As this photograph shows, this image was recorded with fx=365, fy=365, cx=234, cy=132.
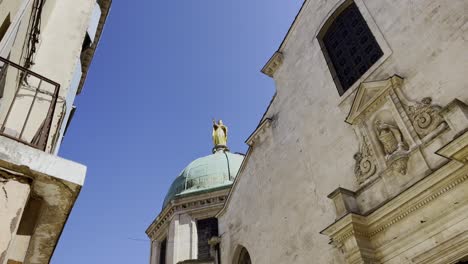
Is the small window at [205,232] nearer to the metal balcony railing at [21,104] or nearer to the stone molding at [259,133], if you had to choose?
the stone molding at [259,133]

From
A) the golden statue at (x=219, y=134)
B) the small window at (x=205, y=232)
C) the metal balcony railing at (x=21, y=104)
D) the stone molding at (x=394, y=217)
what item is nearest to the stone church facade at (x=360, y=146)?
the stone molding at (x=394, y=217)

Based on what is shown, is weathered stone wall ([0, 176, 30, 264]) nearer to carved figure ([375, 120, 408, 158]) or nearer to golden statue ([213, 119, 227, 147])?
carved figure ([375, 120, 408, 158])

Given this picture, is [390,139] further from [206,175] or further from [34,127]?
[206,175]

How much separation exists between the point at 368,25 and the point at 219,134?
48.7ft

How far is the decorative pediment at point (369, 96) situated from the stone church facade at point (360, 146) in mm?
23

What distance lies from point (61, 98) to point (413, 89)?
20.4 feet

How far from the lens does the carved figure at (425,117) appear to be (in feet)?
21.0

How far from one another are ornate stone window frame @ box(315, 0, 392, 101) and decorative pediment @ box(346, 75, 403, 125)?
0.48 meters

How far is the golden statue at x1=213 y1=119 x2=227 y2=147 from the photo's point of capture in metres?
22.5

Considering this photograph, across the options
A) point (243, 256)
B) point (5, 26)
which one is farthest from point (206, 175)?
point (5, 26)

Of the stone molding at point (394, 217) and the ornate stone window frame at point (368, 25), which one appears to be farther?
the ornate stone window frame at point (368, 25)

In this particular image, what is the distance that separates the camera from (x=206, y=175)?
19.0 meters

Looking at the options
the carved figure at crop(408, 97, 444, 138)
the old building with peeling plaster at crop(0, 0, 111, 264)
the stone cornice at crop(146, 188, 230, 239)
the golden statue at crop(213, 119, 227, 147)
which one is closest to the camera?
the old building with peeling plaster at crop(0, 0, 111, 264)

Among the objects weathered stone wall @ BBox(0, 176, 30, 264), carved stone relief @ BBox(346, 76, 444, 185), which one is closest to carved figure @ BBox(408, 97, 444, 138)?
carved stone relief @ BBox(346, 76, 444, 185)
